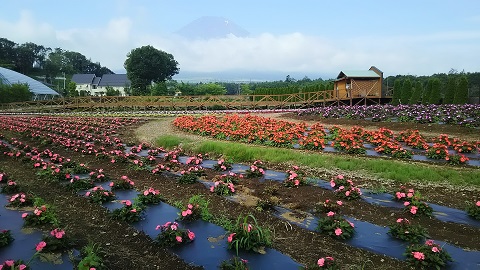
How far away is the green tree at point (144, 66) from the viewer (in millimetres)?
62969

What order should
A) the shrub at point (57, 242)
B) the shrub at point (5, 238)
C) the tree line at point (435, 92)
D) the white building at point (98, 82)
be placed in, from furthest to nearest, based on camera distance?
the white building at point (98, 82), the tree line at point (435, 92), the shrub at point (5, 238), the shrub at point (57, 242)

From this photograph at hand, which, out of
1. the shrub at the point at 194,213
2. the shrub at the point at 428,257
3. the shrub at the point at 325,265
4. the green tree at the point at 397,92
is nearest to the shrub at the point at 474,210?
the shrub at the point at 428,257

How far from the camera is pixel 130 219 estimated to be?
16.7 ft

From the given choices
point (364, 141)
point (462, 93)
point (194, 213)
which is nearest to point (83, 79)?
point (462, 93)

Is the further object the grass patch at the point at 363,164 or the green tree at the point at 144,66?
the green tree at the point at 144,66

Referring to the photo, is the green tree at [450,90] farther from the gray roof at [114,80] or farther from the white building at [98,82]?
the gray roof at [114,80]

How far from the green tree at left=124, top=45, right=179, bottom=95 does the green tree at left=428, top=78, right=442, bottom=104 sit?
1934 inches

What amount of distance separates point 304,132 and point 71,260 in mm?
11034

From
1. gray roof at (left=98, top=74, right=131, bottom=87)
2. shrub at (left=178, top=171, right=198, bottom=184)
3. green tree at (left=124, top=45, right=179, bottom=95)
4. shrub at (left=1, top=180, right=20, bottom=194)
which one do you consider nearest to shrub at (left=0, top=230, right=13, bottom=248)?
shrub at (left=1, top=180, right=20, bottom=194)

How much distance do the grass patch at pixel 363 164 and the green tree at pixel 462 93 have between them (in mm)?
15108

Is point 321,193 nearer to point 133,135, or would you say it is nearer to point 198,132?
point 198,132

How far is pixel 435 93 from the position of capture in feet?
71.8

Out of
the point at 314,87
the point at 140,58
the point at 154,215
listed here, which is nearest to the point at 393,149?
the point at 154,215

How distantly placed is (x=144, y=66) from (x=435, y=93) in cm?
5209
